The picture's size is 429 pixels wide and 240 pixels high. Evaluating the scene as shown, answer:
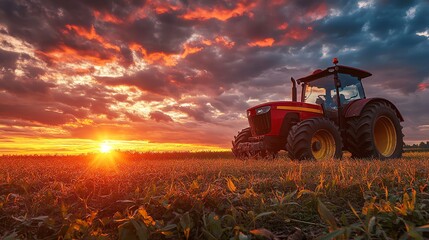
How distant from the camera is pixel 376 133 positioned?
1096 centimetres

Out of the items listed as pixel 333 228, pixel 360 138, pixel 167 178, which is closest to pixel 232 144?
pixel 360 138

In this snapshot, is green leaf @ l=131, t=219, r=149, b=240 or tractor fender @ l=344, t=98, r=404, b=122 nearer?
green leaf @ l=131, t=219, r=149, b=240

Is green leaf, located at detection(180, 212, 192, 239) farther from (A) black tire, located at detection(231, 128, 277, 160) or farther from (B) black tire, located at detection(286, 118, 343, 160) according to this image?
(A) black tire, located at detection(231, 128, 277, 160)

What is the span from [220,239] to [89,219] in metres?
1.01

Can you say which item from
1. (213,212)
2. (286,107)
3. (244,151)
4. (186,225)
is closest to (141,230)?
(186,225)

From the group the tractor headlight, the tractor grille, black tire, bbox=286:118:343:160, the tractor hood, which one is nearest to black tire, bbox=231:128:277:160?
the tractor grille

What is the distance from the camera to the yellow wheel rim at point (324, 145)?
28.2ft

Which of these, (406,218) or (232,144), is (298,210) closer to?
(406,218)

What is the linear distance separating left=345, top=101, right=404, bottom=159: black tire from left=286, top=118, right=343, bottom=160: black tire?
3.31 feet

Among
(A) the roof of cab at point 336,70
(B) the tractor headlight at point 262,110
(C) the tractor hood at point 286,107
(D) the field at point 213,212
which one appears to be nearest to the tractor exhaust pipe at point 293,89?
(A) the roof of cab at point 336,70

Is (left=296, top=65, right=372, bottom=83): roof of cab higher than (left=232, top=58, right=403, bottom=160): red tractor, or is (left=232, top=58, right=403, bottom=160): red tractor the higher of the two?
(left=296, top=65, right=372, bottom=83): roof of cab

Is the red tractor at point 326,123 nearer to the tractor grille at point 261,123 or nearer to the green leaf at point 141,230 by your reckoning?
the tractor grille at point 261,123

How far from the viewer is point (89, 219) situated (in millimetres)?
2502

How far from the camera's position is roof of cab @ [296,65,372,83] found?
9.43 metres
